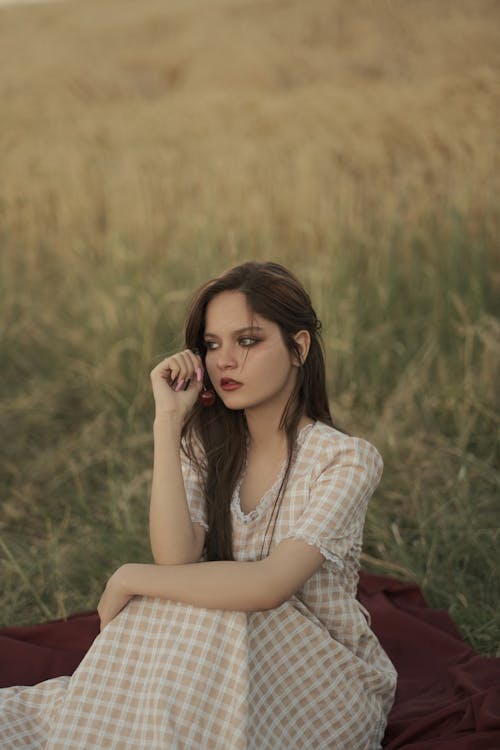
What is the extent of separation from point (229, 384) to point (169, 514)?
0.30 metres

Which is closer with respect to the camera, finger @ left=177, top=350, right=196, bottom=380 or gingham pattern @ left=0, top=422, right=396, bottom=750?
gingham pattern @ left=0, top=422, right=396, bottom=750

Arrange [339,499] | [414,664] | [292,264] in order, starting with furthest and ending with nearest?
1. [292,264]
2. [414,664]
3. [339,499]

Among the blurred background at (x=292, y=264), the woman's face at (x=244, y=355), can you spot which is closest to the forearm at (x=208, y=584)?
the woman's face at (x=244, y=355)

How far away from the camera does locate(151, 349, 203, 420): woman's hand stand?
2043mm

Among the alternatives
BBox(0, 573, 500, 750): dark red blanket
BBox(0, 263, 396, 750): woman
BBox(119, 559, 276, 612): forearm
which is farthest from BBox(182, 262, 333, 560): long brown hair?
BBox(0, 573, 500, 750): dark red blanket

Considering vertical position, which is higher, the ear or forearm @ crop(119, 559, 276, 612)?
the ear

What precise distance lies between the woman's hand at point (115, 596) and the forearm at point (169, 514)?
123mm

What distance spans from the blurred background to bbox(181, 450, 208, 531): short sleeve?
0.31m

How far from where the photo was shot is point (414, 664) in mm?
2598

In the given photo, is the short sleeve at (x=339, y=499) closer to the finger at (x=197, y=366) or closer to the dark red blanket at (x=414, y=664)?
the finger at (x=197, y=366)

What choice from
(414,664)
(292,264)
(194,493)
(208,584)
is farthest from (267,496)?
(292,264)

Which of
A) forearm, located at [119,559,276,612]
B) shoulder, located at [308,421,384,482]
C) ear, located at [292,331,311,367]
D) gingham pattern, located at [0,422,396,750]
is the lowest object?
gingham pattern, located at [0,422,396,750]

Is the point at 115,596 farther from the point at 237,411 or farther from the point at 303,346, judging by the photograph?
the point at 303,346

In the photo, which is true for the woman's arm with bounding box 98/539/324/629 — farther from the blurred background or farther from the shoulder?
the blurred background
